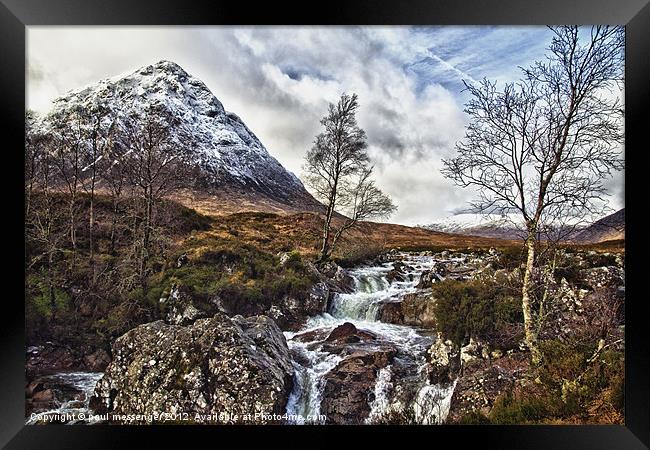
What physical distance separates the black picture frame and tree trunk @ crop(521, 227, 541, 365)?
27.2 inches

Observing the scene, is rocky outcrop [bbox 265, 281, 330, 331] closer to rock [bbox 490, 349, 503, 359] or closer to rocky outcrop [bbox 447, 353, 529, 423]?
rocky outcrop [bbox 447, 353, 529, 423]

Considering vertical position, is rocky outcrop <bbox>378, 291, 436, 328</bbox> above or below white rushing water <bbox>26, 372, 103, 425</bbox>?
above

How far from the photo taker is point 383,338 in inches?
114

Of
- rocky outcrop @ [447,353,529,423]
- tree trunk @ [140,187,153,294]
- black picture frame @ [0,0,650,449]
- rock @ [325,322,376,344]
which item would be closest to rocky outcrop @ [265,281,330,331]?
rock @ [325,322,376,344]

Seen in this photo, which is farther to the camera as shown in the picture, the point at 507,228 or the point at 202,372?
the point at 507,228

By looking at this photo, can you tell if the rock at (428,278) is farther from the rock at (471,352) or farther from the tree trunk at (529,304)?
the tree trunk at (529,304)

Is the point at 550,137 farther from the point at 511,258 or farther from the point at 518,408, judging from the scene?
the point at 518,408

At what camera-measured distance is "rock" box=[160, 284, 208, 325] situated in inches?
114

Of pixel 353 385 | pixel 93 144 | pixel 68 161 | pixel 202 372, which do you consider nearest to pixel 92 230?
pixel 68 161

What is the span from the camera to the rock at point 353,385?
2822 mm

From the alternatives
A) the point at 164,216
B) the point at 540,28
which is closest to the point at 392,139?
the point at 540,28
